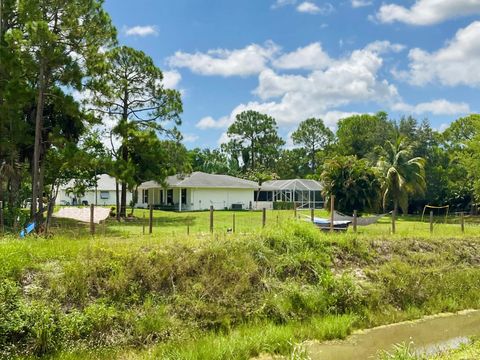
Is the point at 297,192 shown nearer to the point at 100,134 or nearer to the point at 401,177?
the point at 401,177

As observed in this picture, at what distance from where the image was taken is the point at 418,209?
1610 inches

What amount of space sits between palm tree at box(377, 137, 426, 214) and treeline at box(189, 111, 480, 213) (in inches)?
2.9

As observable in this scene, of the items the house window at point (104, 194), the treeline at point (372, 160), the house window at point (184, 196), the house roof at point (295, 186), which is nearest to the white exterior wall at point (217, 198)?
the house window at point (184, 196)

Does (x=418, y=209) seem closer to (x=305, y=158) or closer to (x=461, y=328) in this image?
(x=305, y=158)

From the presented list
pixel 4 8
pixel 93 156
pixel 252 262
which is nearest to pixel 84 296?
pixel 252 262

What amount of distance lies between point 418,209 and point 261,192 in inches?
582

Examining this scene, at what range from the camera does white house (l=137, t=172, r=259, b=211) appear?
38156 mm

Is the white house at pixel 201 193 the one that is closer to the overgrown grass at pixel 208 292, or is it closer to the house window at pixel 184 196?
the house window at pixel 184 196

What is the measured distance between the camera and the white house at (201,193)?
38156 mm

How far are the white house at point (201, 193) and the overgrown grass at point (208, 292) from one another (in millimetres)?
27010

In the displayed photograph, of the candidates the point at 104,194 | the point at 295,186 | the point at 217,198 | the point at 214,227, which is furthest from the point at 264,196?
the point at 214,227

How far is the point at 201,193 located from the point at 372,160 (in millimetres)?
15401

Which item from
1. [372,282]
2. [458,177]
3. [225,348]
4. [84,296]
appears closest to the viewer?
[225,348]

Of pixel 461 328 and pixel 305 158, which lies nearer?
pixel 461 328
